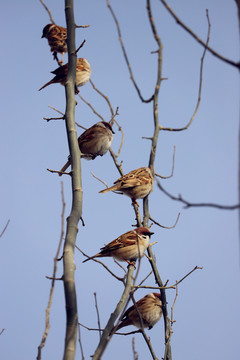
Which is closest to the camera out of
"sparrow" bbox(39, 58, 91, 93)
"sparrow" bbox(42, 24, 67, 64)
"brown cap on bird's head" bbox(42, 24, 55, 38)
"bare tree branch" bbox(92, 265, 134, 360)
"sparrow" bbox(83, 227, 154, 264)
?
"bare tree branch" bbox(92, 265, 134, 360)

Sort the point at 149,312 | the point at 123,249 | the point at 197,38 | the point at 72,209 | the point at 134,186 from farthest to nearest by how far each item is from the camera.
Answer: the point at 149,312
the point at 134,186
the point at 123,249
the point at 72,209
the point at 197,38

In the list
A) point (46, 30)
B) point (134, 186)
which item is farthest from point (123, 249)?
point (46, 30)

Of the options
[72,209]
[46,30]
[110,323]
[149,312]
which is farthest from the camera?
[46,30]

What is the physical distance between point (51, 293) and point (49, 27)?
6731 mm

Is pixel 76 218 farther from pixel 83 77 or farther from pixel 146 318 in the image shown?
pixel 83 77

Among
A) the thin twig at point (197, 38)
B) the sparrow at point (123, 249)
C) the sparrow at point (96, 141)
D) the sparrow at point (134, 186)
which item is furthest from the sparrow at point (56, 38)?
the thin twig at point (197, 38)

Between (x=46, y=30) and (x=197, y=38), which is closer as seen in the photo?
(x=197, y=38)

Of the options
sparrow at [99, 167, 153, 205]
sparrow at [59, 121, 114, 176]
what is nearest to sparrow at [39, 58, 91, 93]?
sparrow at [59, 121, 114, 176]

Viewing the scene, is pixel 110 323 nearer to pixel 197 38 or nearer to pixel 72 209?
pixel 72 209

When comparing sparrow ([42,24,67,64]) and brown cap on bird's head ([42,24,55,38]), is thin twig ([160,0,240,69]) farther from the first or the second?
brown cap on bird's head ([42,24,55,38])

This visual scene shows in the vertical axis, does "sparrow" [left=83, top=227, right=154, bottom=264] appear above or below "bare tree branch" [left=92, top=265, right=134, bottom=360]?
above

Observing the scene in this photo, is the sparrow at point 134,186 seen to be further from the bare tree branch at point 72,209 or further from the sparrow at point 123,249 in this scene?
→ the bare tree branch at point 72,209

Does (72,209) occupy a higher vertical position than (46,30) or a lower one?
lower

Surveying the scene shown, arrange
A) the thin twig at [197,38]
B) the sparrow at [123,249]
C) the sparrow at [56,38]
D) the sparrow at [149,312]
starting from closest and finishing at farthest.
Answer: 1. the thin twig at [197,38]
2. the sparrow at [123,249]
3. the sparrow at [149,312]
4. the sparrow at [56,38]
